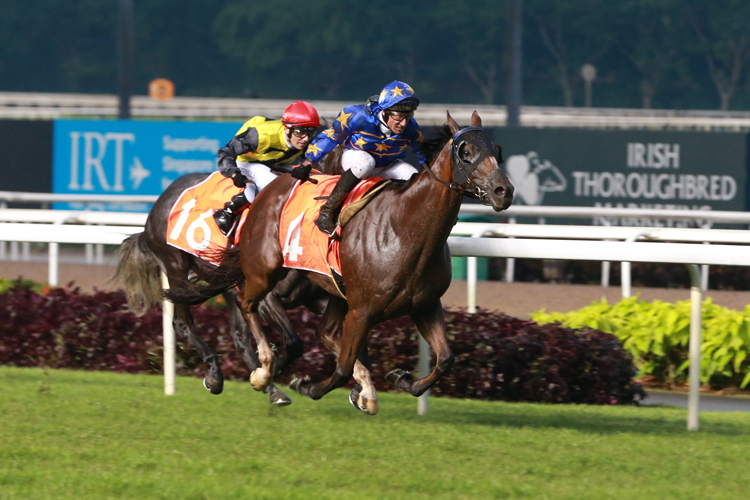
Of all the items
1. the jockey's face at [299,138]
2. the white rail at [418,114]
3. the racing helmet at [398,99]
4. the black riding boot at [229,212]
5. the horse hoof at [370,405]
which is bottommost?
the horse hoof at [370,405]

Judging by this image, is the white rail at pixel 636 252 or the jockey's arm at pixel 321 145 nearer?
the white rail at pixel 636 252

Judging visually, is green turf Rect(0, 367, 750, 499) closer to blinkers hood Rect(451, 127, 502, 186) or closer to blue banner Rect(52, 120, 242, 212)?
blinkers hood Rect(451, 127, 502, 186)

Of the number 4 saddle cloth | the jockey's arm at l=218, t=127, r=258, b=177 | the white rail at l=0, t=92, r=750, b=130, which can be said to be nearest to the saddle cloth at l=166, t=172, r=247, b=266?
the jockey's arm at l=218, t=127, r=258, b=177

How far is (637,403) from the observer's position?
6.02 m

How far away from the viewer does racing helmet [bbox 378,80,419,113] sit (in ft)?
14.8

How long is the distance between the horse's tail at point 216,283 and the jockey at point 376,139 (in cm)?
91

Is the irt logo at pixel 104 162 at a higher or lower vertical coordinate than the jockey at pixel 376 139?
higher

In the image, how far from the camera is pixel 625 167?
40.8 ft

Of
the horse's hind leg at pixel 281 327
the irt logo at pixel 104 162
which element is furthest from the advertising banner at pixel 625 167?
the horse's hind leg at pixel 281 327

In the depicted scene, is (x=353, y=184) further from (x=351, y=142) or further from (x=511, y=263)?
(x=511, y=263)

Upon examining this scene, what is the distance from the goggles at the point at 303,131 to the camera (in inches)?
209

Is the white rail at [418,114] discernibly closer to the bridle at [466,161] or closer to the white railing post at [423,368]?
the white railing post at [423,368]

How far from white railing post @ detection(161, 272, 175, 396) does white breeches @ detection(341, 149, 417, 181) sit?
56.8 inches

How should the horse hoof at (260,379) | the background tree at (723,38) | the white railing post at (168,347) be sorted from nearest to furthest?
the horse hoof at (260,379)
the white railing post at (168,347)
the background tree at (723,38)
